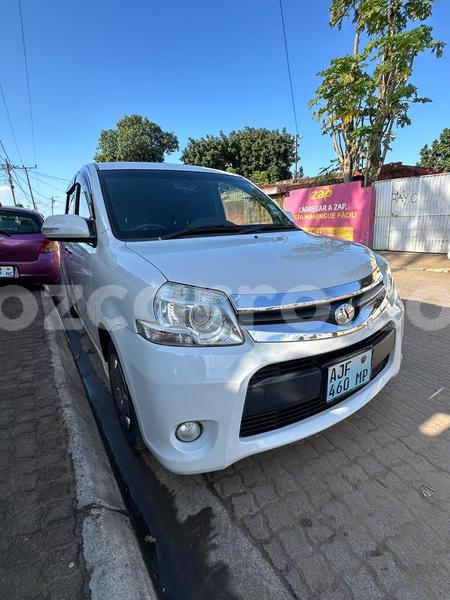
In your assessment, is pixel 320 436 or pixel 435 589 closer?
pixel 435 589

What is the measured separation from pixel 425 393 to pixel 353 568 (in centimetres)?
167

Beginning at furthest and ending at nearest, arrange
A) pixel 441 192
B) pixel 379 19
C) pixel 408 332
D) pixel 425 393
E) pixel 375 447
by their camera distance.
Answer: pixel 379 19 < pixel 441 192 < pixel 408 332 < pixel 425 393 < pixel 375 447

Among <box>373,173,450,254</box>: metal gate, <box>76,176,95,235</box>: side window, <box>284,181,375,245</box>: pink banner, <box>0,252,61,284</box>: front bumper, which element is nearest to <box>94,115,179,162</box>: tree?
<box>284,181,375,245</box>: pink banner

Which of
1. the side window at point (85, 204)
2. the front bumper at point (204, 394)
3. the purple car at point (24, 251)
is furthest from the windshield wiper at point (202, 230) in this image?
the purple car at point (24, 251)

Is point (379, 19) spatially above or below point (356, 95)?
above

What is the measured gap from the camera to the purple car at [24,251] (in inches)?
211

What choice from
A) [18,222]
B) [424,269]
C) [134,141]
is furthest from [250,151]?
[18,222]

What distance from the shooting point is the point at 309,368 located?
5.40 feet

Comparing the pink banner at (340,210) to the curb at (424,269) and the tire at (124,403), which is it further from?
the tire at (124,403)

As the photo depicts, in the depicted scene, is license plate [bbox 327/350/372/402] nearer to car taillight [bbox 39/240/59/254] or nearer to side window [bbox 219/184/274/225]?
side window [bbox 219/184/274/225]

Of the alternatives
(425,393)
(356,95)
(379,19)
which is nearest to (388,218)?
(356,95)

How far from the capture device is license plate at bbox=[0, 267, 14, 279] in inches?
211

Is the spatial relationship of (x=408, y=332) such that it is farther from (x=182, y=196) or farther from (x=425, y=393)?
(x=182, y=196)

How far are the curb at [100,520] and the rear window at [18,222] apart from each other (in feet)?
13.6
